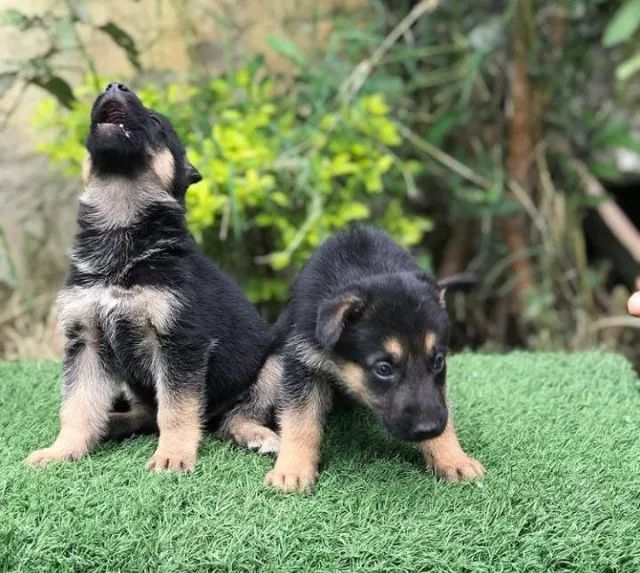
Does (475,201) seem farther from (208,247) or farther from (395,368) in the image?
(395,368)

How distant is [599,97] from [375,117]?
262 cm

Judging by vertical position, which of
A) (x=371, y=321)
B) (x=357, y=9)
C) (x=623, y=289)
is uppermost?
(x=357, y=9)

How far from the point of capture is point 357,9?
6773 millimetres

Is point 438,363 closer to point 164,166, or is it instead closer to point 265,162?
point 164,166

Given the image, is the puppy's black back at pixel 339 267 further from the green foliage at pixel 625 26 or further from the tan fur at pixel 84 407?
the green foliage at pixel 625 26

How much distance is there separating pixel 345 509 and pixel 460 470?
511 millimetres

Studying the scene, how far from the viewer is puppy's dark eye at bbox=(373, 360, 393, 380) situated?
114 inches

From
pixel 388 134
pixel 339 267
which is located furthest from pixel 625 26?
pixel 339 267

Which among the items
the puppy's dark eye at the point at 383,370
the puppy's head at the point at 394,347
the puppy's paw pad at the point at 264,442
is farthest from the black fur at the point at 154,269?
the puppy's dark eye at the point at 383,370

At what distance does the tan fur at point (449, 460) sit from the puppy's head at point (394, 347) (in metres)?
0.27

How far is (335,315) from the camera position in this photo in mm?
2869

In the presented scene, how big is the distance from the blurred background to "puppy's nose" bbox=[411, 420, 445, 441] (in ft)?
9.13

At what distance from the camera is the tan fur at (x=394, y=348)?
2.86 meters

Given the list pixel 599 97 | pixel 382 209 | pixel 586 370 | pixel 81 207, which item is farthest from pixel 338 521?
pixel 599 97
